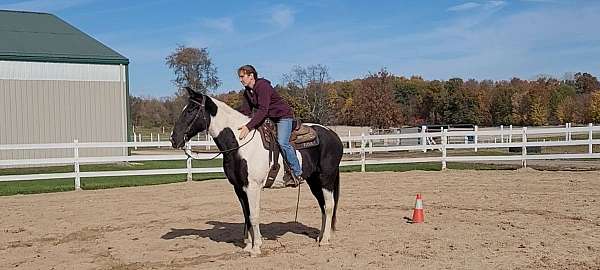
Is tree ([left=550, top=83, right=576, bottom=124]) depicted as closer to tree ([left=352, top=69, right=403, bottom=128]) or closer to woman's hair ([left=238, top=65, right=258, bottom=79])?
tree ([left=352, top=69, right=403, bottom=128])

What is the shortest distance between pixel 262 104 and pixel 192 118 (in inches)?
33.0

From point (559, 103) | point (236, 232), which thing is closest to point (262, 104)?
point (236, 232)

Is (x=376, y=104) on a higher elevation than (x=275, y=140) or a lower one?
higher

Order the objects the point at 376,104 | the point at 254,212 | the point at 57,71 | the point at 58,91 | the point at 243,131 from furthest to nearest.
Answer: the point at 376,104, the point at 57,71, the point at 58,91, the point at 254,212, the point at 243,131

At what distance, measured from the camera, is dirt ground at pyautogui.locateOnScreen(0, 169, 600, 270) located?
6.55m

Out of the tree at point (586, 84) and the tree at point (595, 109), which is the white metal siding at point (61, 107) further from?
the tree at point (586, 84)

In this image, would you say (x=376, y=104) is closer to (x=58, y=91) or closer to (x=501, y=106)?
(x=58, y=91)

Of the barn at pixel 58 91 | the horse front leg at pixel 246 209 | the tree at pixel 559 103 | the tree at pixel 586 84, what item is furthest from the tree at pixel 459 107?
the horse front leg at pixel 246 209

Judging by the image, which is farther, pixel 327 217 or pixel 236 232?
pixel 236 232

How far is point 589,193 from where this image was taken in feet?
39.2

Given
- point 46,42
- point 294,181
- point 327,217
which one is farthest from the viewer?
point 46,42

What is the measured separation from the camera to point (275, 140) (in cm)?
705

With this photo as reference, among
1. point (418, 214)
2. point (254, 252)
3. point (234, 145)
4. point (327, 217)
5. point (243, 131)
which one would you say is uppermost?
point (243, 131)

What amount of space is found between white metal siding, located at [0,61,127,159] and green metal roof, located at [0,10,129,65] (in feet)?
1.18
